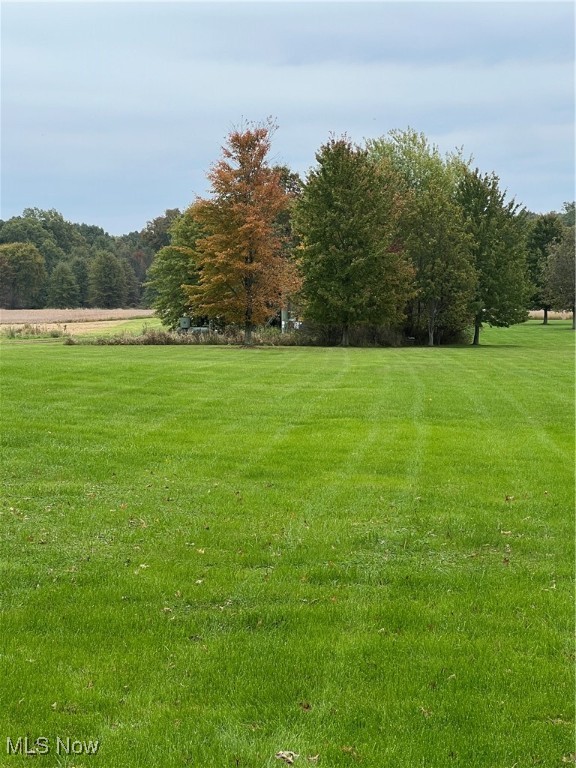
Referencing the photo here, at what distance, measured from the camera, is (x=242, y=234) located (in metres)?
31.9

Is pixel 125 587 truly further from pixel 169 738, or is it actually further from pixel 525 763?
pixel 525 763

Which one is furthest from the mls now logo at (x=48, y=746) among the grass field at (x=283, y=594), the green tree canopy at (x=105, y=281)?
the green tree canopy at (x=105, y=281)

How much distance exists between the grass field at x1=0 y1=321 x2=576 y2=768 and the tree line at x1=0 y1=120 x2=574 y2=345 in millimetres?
22272

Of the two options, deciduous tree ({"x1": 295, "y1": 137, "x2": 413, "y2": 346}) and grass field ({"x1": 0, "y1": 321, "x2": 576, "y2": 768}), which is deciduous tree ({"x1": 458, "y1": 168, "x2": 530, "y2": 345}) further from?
grass field ({"x1": 0, "y1": 321, "x2": 576, "y2": 768})

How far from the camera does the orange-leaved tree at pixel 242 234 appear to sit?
32.0m

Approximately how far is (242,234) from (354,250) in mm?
7772

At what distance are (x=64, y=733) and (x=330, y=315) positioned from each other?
35159 millimetres

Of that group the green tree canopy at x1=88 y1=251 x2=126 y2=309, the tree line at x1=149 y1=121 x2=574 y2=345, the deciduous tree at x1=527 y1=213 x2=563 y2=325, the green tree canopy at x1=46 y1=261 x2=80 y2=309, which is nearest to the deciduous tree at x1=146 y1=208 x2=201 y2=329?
the tree line at x1=149 y1=121 x2=574 y2=345

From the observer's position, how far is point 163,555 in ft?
19.8

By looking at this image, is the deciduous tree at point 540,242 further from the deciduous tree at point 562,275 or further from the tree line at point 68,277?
the tree line at point 68,277

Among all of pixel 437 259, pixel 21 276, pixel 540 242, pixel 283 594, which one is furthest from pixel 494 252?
pixel 21 276

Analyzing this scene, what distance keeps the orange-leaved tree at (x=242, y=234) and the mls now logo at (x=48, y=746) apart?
1136 inches

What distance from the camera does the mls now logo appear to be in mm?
3444

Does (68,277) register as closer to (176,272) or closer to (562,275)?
(176,272)
